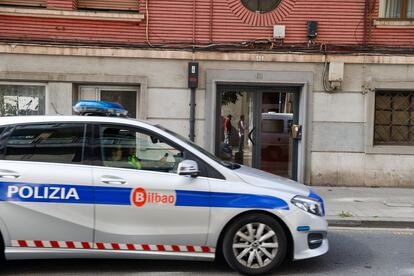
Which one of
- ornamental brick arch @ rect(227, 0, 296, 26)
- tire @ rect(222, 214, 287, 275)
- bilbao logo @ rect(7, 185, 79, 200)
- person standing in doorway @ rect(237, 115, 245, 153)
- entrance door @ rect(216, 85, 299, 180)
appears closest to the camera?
bilbao logo @ rect(7, 185, 79, 200)

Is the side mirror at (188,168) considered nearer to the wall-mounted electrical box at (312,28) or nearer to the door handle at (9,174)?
the door handle at (9,174)

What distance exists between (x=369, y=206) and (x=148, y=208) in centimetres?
519

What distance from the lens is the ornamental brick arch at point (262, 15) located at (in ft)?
33.9

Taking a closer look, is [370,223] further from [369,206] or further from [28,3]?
[28,3]

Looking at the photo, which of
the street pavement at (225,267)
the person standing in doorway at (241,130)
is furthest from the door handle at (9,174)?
the person standing in doorway at (241,130)

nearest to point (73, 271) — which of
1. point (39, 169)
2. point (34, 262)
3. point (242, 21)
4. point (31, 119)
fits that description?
point (34, 262)

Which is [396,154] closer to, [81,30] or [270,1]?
[270,1]

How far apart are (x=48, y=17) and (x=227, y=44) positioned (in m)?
3.88

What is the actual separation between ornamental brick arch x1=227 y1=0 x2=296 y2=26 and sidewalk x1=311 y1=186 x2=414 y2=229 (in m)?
3.83

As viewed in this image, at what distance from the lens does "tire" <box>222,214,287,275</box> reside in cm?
468

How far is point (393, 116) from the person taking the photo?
1060 centimetres

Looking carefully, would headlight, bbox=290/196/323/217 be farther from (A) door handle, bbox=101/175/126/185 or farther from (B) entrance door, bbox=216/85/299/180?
(B) entrance door, bbox=216/85/299/180

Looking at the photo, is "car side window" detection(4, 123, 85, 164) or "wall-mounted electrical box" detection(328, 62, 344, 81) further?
"wall-mounted electrical box" detection(328, 62, 344, 81)

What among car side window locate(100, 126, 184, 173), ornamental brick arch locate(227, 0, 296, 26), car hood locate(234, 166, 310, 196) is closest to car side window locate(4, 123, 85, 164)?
car side window locate(100, 126, 184, 173)
